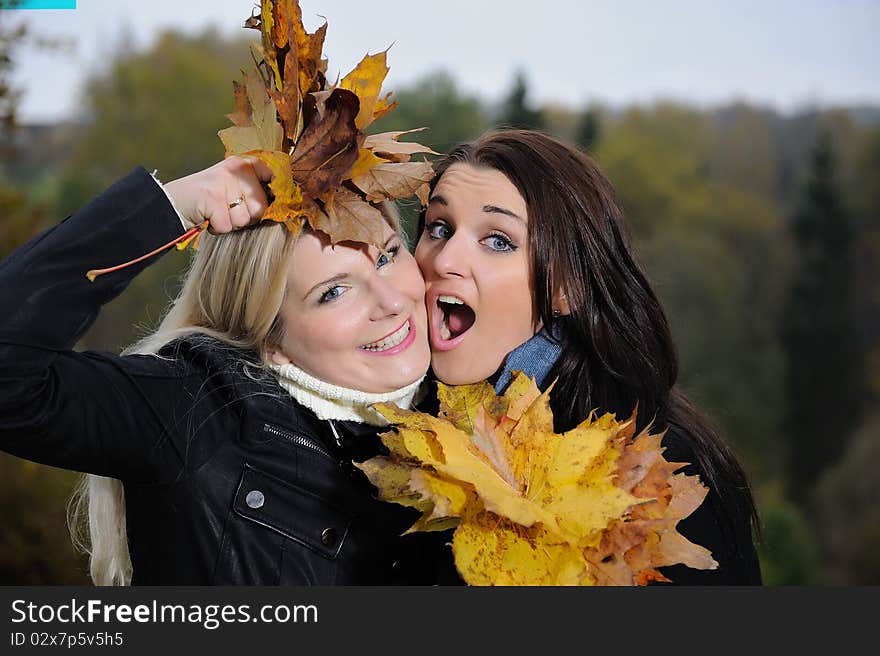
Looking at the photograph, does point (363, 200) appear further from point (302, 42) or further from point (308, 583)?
point (308, 583)

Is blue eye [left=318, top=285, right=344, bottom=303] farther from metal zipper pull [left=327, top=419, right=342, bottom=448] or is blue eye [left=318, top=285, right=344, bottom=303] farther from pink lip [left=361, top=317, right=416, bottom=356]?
metal zipper pull [left=327, top=419, right=342, bottom=448]

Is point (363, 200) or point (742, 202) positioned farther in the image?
point (742, 202)

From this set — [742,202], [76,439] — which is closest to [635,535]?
[76,439]

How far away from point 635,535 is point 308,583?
952 millimetres

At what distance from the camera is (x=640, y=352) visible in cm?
353

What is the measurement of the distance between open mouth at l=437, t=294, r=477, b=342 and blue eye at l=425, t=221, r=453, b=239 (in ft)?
0.78

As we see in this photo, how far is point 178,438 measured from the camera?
111 inches

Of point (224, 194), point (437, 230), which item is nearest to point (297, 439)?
point (224, 194)

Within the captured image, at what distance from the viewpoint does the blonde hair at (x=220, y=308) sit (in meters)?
3.03

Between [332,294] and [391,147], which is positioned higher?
[391,147]

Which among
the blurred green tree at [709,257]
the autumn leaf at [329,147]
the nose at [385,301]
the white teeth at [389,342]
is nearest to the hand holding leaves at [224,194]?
the autumn leaf at [329,147]

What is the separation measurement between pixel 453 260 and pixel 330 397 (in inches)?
25.3

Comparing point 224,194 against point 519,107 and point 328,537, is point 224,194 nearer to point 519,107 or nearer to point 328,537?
point 328,537

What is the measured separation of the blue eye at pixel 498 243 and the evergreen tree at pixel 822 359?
37.6 meters
